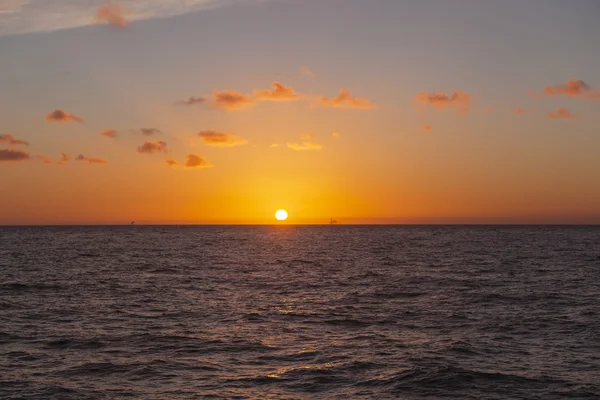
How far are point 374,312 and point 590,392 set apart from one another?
1875cm

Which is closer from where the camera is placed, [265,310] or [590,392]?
[590,392]

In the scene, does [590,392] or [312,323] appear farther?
[312,323]

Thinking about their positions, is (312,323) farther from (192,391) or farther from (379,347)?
(192,391)

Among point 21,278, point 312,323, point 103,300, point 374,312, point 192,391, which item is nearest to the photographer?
point 192,391

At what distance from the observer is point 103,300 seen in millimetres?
44719

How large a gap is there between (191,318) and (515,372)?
20.6m

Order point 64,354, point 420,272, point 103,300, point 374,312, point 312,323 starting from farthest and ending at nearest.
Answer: point 420,272
point 103,300
point 374,312
point 312,323
point 64,354

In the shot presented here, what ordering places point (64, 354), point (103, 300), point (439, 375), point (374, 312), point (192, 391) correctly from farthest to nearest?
point (103, 300) → point (374, 312) → point (64, 354) → point (439, 375) → point (192, 391)

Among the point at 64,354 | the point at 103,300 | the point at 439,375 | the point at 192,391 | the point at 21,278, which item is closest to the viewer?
the point at 192,391

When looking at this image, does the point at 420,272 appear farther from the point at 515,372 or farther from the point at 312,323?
the point at 515,372

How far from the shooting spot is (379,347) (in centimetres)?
2883

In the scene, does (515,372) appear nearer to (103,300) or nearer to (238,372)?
(238,372)

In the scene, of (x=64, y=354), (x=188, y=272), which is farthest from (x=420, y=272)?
(x=64, y=354)

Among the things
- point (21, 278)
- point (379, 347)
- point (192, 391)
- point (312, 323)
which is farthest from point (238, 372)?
point (21, 278)
